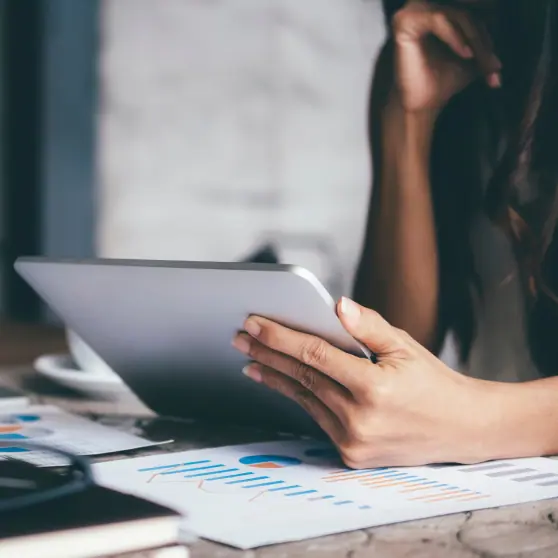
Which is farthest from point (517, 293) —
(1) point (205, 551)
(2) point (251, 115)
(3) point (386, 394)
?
(2) point (251, 115)

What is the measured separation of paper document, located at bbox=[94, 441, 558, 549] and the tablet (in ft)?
0.25

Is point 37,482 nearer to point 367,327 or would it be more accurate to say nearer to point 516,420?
point 367,327

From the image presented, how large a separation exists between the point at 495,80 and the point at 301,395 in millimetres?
557

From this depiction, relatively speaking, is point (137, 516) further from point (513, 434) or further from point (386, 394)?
point (513, 434)

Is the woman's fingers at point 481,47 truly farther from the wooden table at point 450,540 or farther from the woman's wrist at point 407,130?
the wooden table at point 450,540

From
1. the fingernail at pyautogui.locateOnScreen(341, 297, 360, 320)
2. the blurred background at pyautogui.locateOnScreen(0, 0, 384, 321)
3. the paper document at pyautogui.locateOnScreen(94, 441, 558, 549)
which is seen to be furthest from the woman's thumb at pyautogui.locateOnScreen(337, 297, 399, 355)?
the blurred background at pyautogui.locateOnScreen(0, 0, 384, 321)

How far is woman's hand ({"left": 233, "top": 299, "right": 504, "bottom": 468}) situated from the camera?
0.67 meters

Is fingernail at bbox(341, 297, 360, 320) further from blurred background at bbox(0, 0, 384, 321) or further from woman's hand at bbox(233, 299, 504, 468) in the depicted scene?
blurred background at bbox(0, 0, 384, 321)

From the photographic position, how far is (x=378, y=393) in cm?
67

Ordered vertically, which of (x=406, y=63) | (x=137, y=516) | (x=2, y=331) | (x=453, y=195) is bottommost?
(x=2, y=331)

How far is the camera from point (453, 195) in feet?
3.71

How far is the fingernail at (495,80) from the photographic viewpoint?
1080mm

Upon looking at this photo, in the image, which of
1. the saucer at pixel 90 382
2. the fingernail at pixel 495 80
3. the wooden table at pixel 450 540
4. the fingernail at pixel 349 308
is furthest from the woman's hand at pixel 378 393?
the fingernail at pixel 495 80

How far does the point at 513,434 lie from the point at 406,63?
0.63 m
